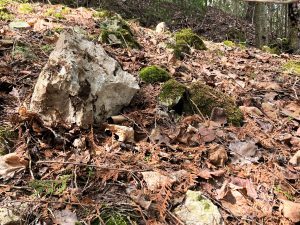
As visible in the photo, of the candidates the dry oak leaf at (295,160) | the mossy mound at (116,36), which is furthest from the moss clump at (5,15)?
the dry oak leaf at (295,160)

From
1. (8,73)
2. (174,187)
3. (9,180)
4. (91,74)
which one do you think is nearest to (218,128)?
(174,187)

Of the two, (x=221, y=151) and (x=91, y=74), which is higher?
(x=91, y=74)

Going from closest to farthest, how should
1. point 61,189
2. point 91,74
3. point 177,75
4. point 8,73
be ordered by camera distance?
point 61,189, point 91,74, point 8,73, point 177,75

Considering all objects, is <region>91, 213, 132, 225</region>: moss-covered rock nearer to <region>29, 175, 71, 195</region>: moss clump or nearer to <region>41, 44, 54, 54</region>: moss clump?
<region>29, 175, 71, 195</region>: moss clump

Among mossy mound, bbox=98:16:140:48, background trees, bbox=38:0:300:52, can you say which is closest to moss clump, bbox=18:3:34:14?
mossy mound, bbox=98:16:140:48

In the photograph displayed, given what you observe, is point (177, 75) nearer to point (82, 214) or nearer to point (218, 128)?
point (218, 128)

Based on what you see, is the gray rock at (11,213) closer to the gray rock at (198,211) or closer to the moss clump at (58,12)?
the gray rock at (198,211)

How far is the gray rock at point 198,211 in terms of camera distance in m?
2.08

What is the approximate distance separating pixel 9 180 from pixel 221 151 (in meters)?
1.54

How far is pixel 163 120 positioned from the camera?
10.1 feet

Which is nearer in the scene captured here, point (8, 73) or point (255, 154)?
point (255, 154)

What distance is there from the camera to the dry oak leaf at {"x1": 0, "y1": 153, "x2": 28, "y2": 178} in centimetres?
224

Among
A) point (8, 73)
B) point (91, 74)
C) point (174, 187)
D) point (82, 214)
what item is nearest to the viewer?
point (82, 214)

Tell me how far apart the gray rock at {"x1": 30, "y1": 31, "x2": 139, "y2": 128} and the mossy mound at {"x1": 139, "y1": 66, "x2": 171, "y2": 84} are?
0.59 metres
